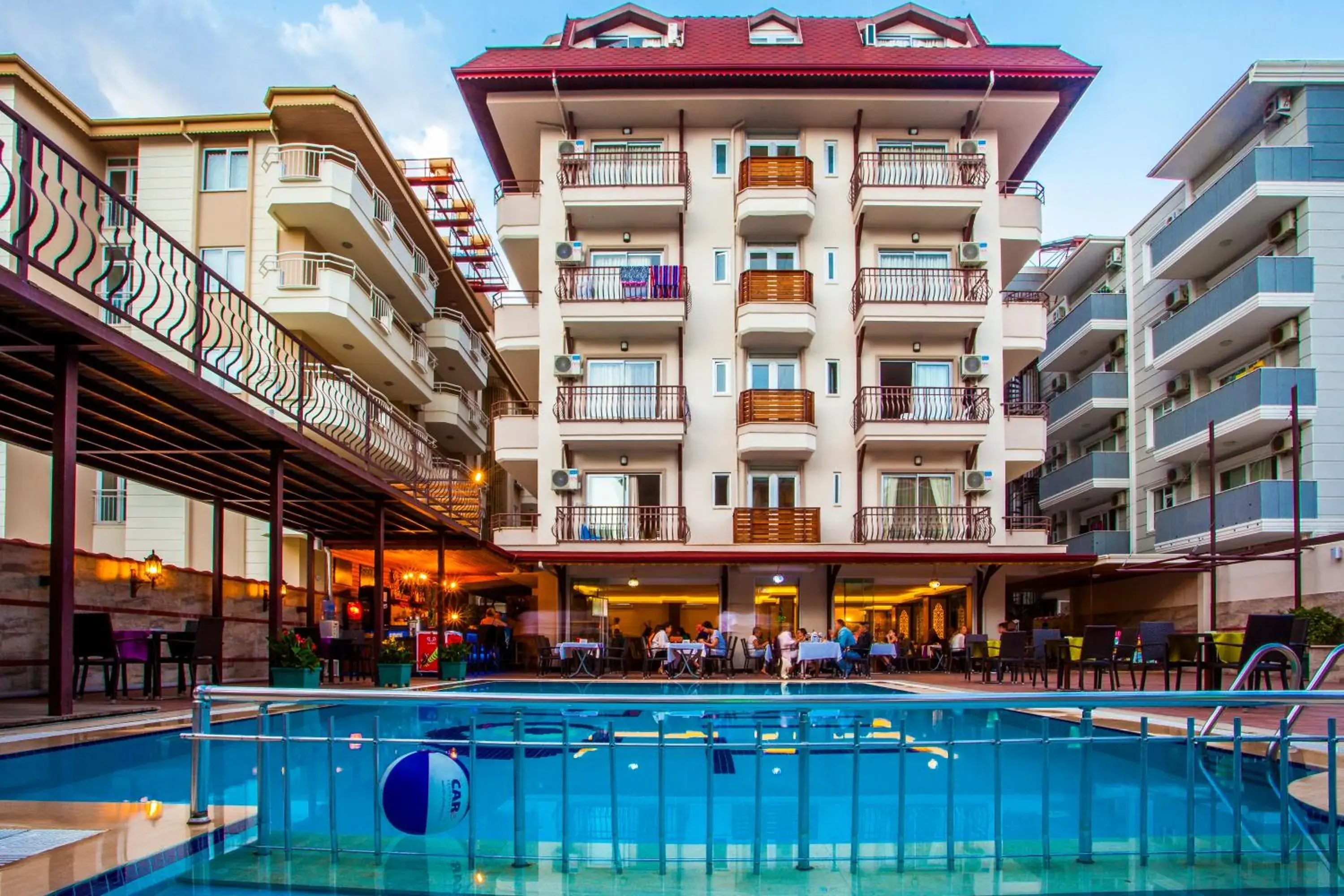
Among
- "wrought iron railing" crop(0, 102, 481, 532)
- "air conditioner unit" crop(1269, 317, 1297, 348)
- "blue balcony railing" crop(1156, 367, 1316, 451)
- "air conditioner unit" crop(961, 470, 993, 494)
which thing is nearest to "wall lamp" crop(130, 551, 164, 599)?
"wrought iron railing" crop(0, 102, 481, 532)

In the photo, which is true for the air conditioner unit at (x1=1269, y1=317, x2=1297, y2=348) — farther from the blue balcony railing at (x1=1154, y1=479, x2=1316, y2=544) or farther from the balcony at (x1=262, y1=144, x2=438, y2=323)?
the balcony at (x1=262, y1=144, x2=438, y2=323)

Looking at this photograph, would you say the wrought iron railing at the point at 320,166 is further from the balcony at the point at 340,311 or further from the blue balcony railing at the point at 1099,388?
the blue balcony railing at the point at 1099,388

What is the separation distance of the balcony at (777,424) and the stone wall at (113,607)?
12.1 metres

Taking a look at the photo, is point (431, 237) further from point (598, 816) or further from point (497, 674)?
point (598, 816)

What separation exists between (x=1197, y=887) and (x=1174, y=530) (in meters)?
29.3

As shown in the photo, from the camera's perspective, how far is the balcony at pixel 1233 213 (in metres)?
27.2

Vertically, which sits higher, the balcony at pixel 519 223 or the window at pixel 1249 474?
the balcony at pixel 519 223

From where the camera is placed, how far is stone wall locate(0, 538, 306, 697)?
45.3ft

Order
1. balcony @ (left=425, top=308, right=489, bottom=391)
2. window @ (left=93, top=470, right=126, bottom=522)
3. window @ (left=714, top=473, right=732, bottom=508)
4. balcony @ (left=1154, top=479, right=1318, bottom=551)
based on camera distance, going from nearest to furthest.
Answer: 1. window @ (left=93, top=470, right=126, bottom=522)
2. balcony @ (left=1154, top=479, right=1318, bottom=551)
3. window @ (left=714, top=473, right=732, bottom=508)
4. balcony @ (left=425, top=308, right=489, bottom=391)

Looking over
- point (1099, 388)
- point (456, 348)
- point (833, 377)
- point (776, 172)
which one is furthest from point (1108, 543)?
point (456, 348)

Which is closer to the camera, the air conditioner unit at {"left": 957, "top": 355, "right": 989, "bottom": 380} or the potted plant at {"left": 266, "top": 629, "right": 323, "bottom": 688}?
the potted plant at {"left": 266, "top": 629, "right": 323, "bottom": 688}

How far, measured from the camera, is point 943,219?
2891 cm

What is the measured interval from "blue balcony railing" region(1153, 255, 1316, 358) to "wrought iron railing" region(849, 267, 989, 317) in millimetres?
6257

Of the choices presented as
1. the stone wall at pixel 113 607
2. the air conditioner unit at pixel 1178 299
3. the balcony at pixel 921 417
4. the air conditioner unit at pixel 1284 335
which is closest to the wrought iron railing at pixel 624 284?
the balcony at pixel 921 417
